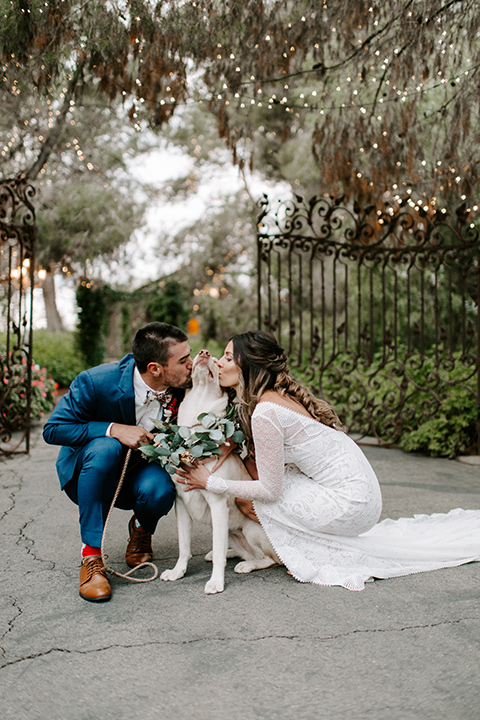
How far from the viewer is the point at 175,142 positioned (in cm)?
2181

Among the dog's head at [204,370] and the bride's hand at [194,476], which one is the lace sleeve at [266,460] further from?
the dog's head at [204,370]

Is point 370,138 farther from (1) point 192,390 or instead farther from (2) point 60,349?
(2) point 60,349

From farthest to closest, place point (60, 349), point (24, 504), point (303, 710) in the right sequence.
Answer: point (60, 349)
point (24, 504)
point (303, 710)

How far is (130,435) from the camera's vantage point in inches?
137

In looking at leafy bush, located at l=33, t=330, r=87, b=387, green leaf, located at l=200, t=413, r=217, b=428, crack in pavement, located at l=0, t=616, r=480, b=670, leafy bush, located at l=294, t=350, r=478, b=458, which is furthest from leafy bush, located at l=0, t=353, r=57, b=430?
leafy bush, located at l=33, t=330, r=87, b=387

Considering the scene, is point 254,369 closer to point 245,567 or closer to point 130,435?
→ point 130,435

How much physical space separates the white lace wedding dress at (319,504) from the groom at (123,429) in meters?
0.53

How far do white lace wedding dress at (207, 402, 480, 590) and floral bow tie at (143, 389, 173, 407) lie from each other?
2.15 ft

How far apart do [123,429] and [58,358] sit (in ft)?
52.1

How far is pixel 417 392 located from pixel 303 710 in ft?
20.4

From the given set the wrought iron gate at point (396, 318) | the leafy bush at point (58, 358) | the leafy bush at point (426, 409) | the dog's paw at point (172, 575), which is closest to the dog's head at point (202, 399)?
the dog's paw at point (172, 575)

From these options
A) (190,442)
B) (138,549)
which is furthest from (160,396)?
(138,549)

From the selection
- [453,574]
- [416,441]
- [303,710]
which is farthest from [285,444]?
[416,441]

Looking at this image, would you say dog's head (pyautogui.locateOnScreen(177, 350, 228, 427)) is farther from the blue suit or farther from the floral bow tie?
the blue suit
